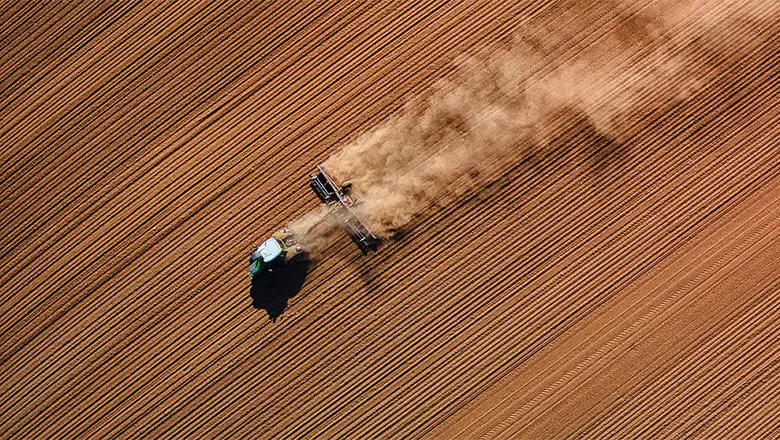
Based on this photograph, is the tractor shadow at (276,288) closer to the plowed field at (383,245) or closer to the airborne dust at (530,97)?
the plowed field at (383,245)

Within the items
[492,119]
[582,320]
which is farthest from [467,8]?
[582,320]

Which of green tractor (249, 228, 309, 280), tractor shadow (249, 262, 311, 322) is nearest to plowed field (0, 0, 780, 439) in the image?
tractor shadow (249, 262, 311, 322)

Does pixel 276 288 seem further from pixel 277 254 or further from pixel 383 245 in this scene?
pixel 383 245

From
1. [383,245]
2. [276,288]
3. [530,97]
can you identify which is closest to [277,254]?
[276,288]

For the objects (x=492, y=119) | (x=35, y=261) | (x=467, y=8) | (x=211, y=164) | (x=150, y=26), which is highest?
(x=150, y=26)

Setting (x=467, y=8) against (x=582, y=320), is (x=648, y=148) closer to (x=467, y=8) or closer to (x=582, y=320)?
(x=582, y=320)

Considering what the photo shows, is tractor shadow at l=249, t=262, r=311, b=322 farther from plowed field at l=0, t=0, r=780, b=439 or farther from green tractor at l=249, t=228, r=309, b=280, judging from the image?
green tractor at l=249, t=228, r=309, b=280

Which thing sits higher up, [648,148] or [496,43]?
[496,43]

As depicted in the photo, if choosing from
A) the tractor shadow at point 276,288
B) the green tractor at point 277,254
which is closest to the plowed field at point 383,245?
the tractor shadow at point 276,288
